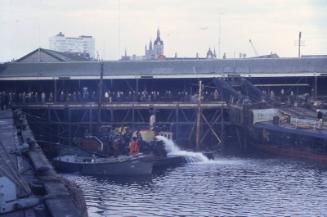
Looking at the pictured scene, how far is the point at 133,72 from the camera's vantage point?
150ft

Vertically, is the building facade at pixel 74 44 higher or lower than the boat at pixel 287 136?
higher

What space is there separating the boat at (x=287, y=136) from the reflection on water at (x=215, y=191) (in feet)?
8.25

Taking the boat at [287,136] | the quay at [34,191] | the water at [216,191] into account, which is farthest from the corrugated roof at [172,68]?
the quay at [34,191]

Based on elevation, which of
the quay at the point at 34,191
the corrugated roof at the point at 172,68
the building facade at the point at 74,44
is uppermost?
the building facade at the point at 74,44

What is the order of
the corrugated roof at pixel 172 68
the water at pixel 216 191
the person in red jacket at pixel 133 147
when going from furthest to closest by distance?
the corrugated roof at pixel 172 68
the person in red jacket at pixel 133 147
the water at pixel 216 191

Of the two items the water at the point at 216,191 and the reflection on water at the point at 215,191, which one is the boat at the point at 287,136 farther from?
the reflection on water at the point at 215,191

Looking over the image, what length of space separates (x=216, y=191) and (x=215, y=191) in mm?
40

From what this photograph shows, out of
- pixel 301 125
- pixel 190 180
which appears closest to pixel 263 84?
pixel 301 125

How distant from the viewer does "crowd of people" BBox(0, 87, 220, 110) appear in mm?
41219

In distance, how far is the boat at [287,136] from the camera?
100ft

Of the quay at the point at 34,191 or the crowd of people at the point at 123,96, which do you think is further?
the crowd of people at the point at 123,96

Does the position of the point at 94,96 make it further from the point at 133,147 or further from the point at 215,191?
the point at 215,191

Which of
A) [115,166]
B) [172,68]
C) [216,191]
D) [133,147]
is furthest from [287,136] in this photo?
[172,68]

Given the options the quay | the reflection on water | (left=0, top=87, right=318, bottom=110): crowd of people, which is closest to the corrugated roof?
(left=0, top=87, right=318, bottom=110): crowd of people
